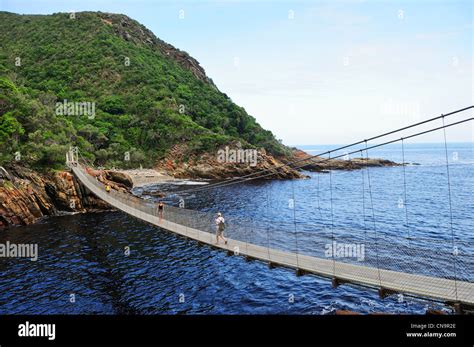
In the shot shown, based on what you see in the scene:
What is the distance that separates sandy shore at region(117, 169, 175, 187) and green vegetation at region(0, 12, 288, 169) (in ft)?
10.1

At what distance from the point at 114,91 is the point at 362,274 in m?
70.4

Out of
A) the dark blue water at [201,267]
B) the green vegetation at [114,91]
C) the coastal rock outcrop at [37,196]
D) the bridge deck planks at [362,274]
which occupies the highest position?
the green vegetation at [114,91]

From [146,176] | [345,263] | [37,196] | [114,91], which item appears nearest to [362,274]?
[345,263]

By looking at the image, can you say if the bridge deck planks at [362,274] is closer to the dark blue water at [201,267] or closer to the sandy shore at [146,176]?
the dark blue water at [201,267]

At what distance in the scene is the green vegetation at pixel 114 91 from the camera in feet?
186

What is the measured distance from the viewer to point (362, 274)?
10.8 meters

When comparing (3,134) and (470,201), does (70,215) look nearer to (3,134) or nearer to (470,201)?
(3,134)

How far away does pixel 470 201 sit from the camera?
1492 inches

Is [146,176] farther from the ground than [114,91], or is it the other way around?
[114,91]

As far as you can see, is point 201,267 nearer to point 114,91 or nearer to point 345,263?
point 345,263

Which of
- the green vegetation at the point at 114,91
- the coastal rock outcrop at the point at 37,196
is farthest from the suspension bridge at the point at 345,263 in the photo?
the green vegetation at the point at 114,91

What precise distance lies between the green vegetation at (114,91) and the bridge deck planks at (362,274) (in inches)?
A: 1145

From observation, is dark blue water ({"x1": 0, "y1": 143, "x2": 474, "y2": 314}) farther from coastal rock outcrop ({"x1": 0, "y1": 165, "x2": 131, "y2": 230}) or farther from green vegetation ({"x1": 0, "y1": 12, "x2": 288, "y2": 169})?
green vegetation ({"x1": 0, "y1": 12, "x2": 288, "y2": 169})
